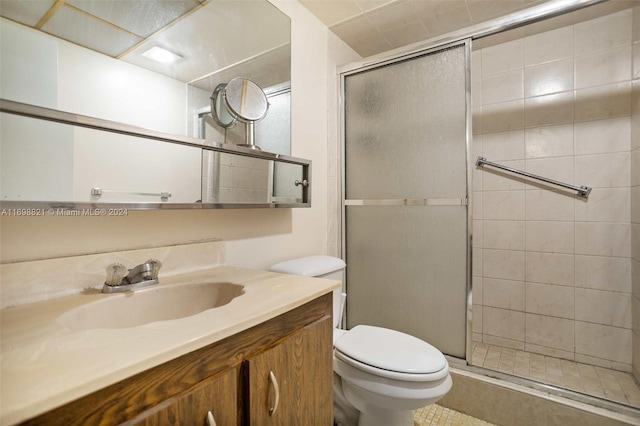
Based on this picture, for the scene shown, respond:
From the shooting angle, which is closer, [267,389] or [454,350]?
[267,389]

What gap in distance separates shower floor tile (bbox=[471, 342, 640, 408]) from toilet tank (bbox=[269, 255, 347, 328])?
3.27 feet

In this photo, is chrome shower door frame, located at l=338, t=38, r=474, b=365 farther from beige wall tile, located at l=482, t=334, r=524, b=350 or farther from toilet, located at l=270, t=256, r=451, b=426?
beige wall tile, located at l=482, t=334, r=524, b=350

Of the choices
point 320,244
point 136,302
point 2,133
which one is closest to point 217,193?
point 136,302

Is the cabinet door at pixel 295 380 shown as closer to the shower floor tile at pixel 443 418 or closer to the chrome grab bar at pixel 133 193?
the chrome grab bar at pixel 133 193

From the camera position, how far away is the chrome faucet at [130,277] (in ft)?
2.98

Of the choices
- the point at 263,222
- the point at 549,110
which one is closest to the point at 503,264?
the point at 549,110

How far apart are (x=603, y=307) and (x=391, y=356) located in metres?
1.61

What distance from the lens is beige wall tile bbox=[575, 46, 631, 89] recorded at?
182 centimetres

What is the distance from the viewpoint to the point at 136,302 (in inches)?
36.2

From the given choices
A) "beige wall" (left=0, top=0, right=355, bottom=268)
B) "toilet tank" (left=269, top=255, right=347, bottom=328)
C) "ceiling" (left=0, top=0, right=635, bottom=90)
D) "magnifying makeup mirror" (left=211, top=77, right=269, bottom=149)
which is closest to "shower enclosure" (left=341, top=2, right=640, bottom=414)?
"beige wall" (left=0, top=0, right=355, bottom=268)

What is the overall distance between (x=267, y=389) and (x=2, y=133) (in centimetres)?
85

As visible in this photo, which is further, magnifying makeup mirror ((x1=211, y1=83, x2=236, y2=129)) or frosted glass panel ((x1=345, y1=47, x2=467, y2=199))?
frosted glass panel ((x1=345, y1=47, x2=467, y2=199))

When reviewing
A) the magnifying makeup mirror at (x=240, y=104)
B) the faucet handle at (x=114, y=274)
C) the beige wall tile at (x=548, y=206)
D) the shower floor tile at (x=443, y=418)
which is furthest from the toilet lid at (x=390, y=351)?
the beige wall tile at (x=548, y=206)

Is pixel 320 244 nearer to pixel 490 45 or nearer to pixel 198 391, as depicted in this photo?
Result: pixel 198 391
